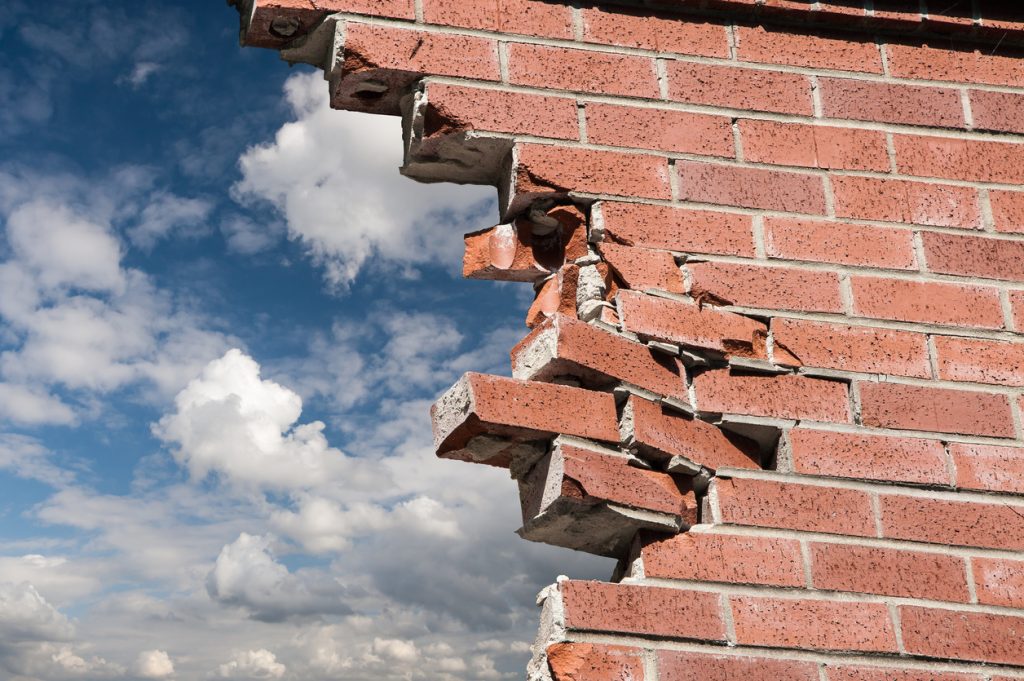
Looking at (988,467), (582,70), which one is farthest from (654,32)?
(988,467)

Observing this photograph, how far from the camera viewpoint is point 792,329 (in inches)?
86.0

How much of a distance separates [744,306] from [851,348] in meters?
0.25

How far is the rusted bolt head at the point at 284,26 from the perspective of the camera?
2.29 meters

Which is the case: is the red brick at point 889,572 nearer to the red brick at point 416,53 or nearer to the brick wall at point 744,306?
the brick wall at point 744,306

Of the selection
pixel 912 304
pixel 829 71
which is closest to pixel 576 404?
pixel 912 304

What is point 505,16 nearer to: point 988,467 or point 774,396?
point 774,396

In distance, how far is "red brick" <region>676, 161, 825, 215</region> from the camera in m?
2.26

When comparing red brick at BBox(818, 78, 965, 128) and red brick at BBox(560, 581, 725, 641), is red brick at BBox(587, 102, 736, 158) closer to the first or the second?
red brick at BBox(818, 78, 965, 128)

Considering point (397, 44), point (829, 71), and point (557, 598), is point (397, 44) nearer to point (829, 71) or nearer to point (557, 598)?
point (829, 71)

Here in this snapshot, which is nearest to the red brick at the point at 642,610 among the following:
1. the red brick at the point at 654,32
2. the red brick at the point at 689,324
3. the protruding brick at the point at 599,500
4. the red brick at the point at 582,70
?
the protruding brick at the point at 599,500

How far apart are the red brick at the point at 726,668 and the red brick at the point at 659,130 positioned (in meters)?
1.10

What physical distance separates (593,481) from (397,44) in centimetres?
107

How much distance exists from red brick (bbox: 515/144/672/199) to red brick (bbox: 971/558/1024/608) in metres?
1.02

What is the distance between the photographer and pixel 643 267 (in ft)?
7.16
